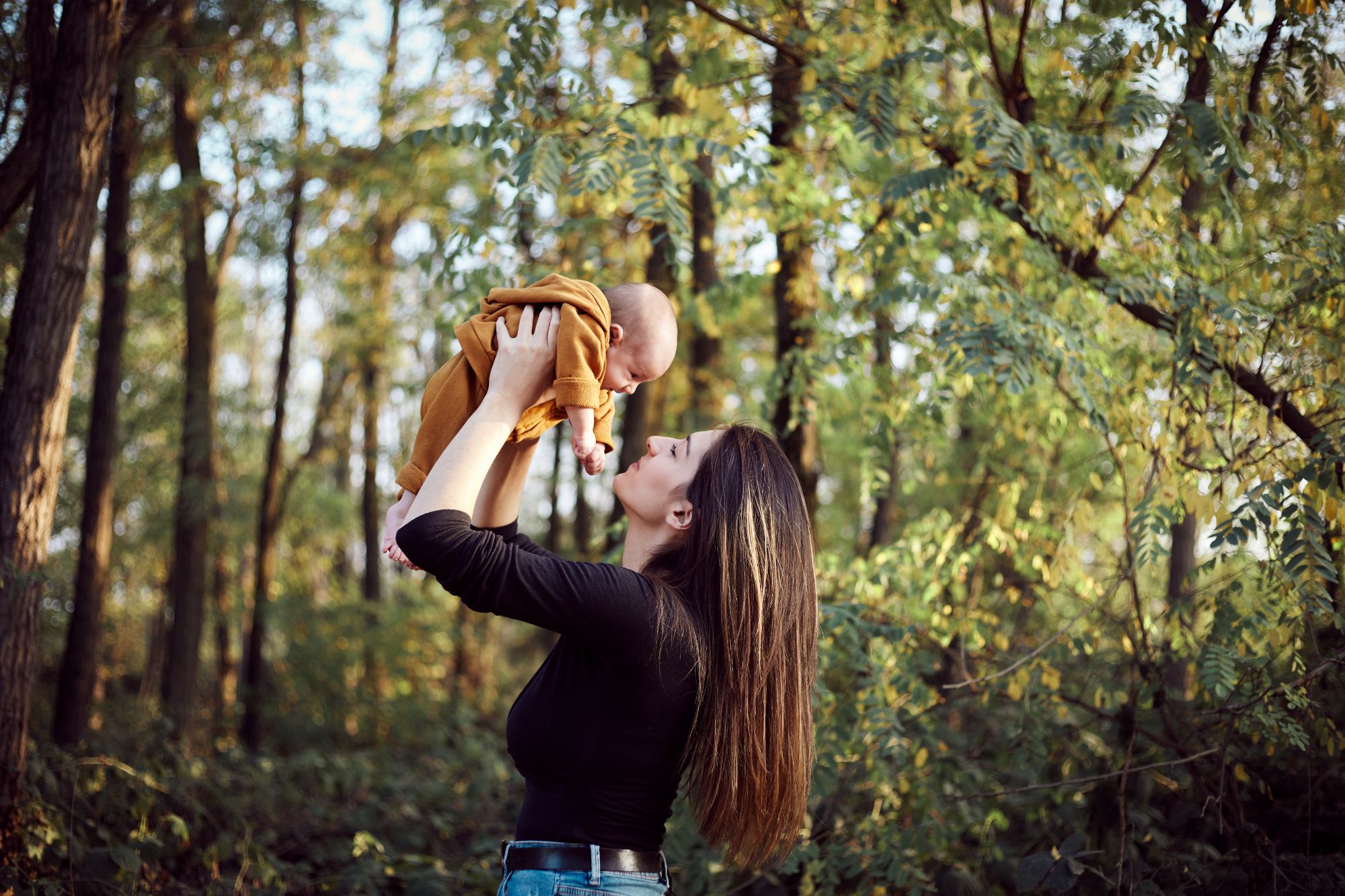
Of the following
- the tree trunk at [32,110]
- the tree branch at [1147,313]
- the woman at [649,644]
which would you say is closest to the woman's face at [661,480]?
the woman at [649,644]

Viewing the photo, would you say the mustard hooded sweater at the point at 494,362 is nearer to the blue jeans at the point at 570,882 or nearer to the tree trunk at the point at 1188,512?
the blue jeans at the point at 570,882

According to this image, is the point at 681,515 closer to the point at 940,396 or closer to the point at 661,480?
the point at 661,480

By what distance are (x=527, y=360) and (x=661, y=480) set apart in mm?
402

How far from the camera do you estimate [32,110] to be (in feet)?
12.0

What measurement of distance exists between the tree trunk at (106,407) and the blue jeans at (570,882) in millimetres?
5181

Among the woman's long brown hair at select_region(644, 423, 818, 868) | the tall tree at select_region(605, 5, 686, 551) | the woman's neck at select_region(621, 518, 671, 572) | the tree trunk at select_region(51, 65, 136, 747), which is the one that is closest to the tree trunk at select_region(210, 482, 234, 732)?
the tree trunk at select_region(51, 65, 136, 747)

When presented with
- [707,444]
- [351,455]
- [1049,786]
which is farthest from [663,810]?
[351,455]

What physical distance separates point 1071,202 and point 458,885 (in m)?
3.75

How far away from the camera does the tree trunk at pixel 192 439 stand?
25.1 feet

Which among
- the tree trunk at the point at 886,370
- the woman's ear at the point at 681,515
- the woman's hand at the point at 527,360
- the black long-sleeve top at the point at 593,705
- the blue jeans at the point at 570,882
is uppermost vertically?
the tree trunk at the point at 886,370

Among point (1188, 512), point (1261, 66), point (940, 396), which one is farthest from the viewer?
point (940, 396)

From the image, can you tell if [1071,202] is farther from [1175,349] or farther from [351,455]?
[351,455]

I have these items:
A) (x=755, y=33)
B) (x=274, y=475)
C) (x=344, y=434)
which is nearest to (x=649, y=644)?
(x=755, y=33)

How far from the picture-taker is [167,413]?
9.59 m
